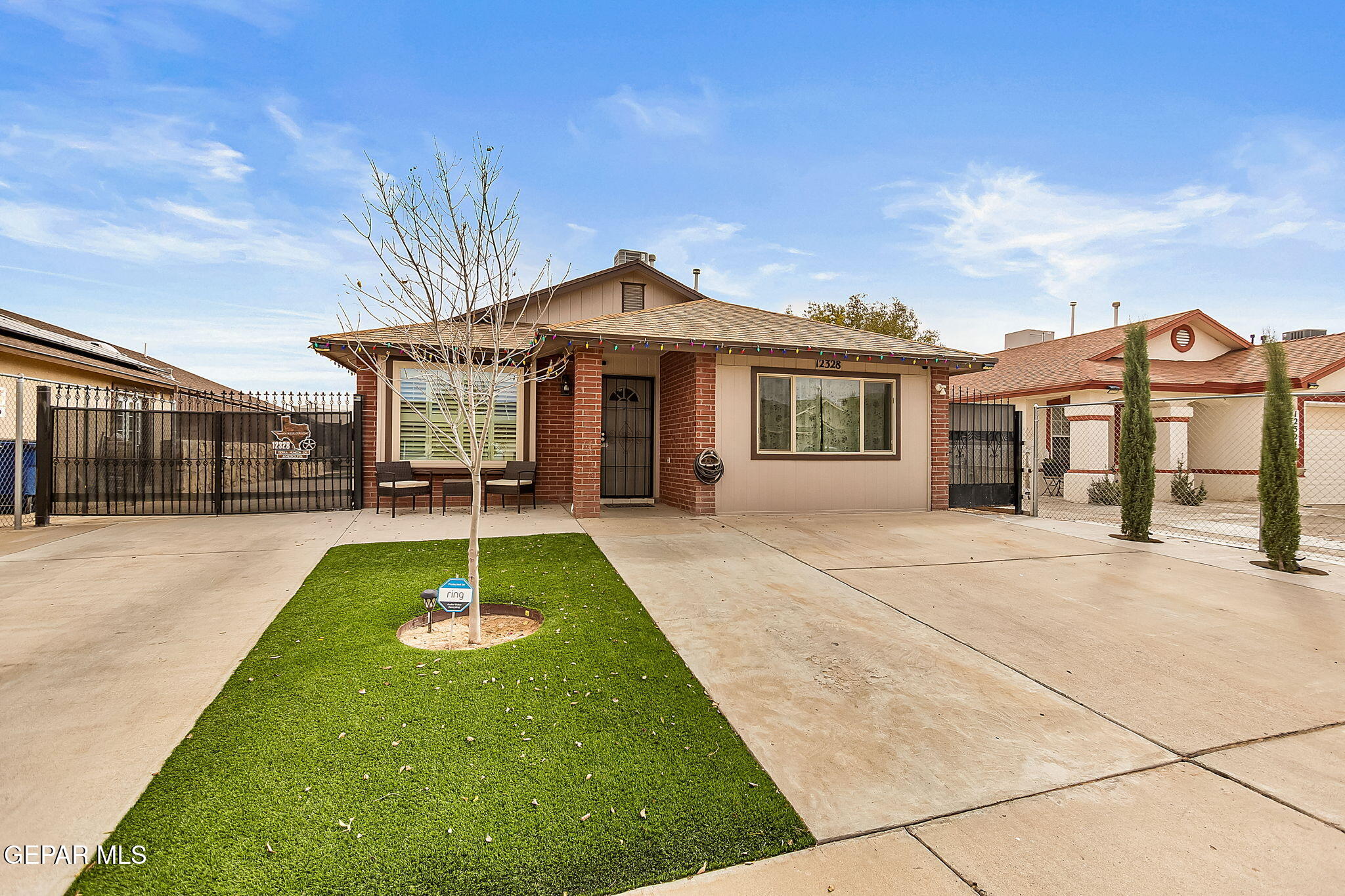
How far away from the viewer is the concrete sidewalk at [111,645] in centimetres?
206

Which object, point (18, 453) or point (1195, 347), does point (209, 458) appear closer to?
point (18, 453)

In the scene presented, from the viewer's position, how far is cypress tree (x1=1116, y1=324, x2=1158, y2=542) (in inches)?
290

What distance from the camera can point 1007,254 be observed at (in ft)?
54.0

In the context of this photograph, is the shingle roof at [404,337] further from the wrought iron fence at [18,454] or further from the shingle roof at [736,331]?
the wrought iron fence at [18,454]

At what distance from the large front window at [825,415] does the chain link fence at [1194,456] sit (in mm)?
4080

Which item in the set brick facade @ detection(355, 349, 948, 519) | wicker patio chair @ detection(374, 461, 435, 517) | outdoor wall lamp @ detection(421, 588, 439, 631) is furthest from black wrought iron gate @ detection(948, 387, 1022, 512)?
outdoor wall lamp @ detection(421, 588, 439, 631)

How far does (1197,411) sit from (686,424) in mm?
13361

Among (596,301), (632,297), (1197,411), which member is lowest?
(1197,411)

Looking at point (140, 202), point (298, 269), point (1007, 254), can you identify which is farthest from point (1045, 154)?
point (140, 202)

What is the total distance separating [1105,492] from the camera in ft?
39.7

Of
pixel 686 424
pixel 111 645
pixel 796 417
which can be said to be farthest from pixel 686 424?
pixel 111 645

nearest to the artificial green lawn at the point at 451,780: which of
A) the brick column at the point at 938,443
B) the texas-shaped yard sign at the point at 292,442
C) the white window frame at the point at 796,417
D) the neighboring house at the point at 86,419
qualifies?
the white window frame at the point at 796,417

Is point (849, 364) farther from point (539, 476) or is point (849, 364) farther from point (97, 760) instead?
point (97, 760)

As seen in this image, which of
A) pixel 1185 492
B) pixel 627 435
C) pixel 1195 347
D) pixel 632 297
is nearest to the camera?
pixel 627 435
